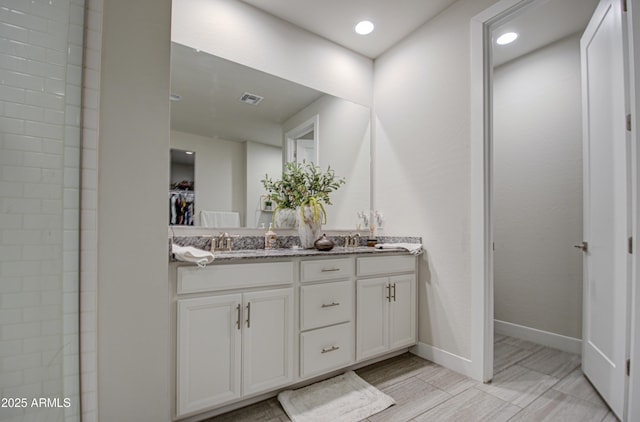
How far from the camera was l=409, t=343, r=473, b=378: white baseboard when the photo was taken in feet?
6.88

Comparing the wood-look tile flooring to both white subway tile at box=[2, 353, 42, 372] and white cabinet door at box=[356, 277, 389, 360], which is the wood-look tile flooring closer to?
white cabinet door at box=[356, 277, 389, 360]

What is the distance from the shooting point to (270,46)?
2357 millimetres

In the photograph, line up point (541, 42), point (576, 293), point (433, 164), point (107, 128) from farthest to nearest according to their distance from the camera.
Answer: point (541, 42) < point (576, 293) < point (433, 164) < point (107, 128)

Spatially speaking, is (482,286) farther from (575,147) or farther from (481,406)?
(575,147)

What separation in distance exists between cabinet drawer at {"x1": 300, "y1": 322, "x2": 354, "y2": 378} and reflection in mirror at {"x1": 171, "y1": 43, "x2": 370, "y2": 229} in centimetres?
93

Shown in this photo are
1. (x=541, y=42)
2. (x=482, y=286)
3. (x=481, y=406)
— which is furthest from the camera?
(x=541, y=42)

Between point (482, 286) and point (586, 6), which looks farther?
point (586, 6)

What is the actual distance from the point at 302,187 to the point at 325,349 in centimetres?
123

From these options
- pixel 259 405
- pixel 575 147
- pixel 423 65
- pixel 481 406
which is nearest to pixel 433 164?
pixel 423 65

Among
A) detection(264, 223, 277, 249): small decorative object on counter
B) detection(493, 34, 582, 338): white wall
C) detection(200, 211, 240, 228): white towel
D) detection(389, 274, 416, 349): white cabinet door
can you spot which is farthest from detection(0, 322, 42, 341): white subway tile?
detection(493, 34, 582, 338): white wall

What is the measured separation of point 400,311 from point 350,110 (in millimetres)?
1840

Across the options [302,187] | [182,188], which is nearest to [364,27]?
[302,187]

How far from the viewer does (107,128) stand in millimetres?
1261

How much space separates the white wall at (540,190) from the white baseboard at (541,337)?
0.05 metres
